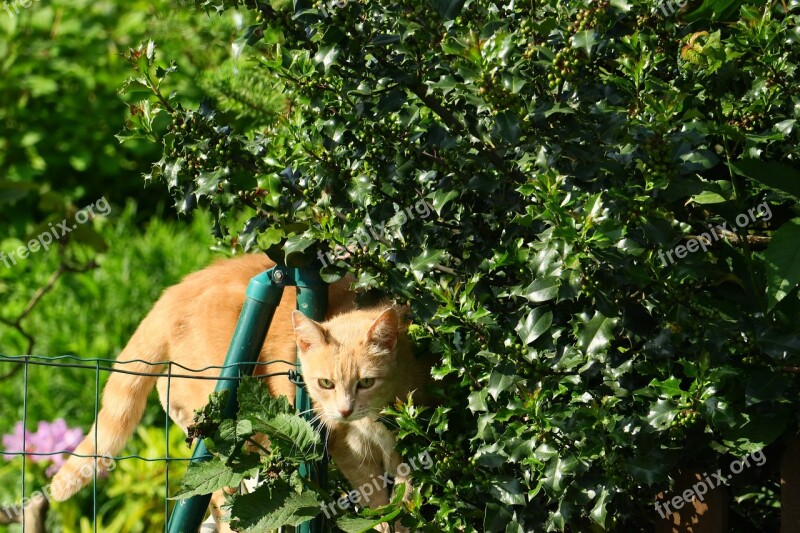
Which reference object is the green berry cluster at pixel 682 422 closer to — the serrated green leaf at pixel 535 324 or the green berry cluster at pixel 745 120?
the serrated green leaf at pixel 535 324

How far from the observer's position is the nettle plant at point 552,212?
2115mm

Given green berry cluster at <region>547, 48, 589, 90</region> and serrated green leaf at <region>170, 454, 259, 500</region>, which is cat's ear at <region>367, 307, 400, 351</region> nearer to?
serrated green leaf at <region>170, 454, 259, 500</region>

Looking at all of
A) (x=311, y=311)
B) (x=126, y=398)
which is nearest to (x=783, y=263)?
(x=311, y=311)

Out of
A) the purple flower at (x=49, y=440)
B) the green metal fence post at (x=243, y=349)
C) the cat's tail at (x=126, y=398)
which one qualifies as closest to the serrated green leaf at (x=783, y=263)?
the green metal fence post at (x=243, y=349)

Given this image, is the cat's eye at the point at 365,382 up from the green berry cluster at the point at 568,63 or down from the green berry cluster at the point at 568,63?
down

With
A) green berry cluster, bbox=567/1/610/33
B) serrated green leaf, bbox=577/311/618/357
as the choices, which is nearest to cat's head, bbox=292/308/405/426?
serrated green leaf, bbox=577/311/618/357

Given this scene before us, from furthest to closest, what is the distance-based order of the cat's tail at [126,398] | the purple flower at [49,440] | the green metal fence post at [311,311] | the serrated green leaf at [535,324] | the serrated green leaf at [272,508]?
the purple flower at [49,440]
the cat's tail at [126,398]
the green metal fence post at [311,311]
the serrated green leaf at [272,508]
the serrated green leaf at [535,324]

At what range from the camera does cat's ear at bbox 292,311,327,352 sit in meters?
3.01

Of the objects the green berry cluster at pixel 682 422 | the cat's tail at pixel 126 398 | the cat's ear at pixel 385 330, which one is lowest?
the cat's tail at pixel 126 398

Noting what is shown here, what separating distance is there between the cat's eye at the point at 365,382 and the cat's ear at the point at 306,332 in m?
0.21

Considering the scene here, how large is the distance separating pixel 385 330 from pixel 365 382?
237 mm

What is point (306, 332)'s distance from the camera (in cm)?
310

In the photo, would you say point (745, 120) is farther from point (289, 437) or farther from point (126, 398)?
point (126, 398)

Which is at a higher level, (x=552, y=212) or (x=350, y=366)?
(x=552, y=212)
